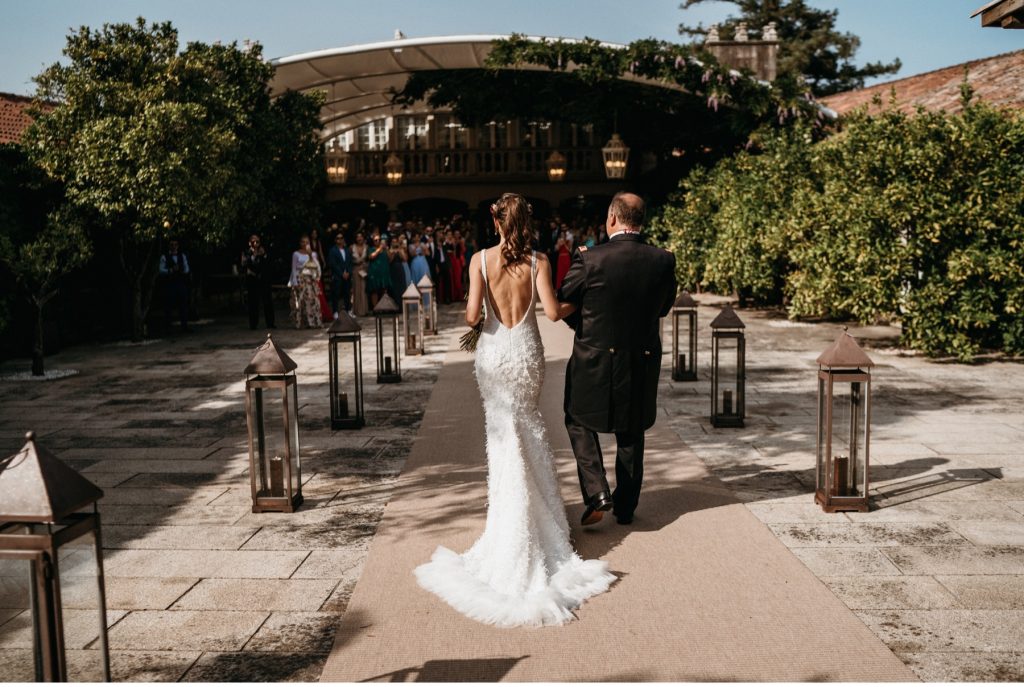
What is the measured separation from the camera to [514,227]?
5062mm

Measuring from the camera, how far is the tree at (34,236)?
Answer: 12.4 meters

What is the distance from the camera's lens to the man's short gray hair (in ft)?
17.8

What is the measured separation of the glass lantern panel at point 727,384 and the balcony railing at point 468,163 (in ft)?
70.8


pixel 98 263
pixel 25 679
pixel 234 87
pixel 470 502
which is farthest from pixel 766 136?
pixel 25 679

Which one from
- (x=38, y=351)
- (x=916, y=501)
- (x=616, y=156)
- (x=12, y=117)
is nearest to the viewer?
(x=916, y=501)

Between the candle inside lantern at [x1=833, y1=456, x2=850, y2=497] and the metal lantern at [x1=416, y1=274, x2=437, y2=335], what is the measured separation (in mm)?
10397

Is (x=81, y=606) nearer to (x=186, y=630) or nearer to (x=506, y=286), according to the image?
(x=186, y=630)

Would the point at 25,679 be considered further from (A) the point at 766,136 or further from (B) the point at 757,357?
(A) the point at 766,136

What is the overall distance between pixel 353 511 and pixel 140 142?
32.6 feet

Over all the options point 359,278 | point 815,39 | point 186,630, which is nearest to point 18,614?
point 186,630

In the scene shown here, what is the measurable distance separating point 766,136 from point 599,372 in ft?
56.8

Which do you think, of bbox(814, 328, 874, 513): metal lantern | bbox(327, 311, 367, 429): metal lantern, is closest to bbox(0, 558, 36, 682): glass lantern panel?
bbox(814, 328, 874, 513): metal lantern

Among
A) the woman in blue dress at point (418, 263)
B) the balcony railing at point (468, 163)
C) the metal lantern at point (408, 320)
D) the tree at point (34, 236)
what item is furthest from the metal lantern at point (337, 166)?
the tree at point (34, 236)

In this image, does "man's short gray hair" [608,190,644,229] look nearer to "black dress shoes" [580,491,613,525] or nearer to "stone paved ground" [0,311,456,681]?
"black dress shoes" [580,491,613,525]
